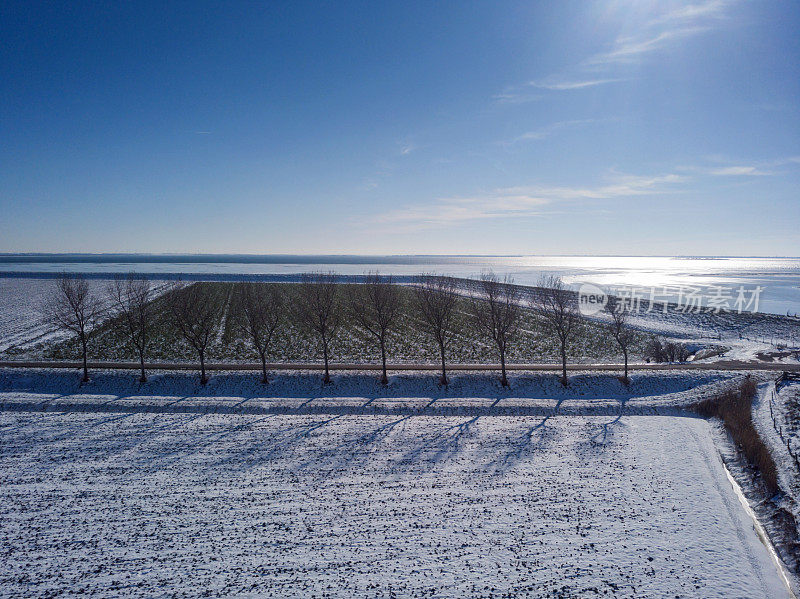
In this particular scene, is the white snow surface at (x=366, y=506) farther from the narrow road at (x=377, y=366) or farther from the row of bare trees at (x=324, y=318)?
the row of bare trees at (x=324, y=318)

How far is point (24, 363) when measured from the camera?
33688 millimetres

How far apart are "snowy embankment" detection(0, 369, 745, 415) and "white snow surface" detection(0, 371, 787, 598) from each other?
76 centimetres

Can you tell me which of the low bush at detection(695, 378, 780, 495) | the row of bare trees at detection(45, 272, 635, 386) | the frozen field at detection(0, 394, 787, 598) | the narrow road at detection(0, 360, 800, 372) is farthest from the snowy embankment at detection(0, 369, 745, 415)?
the frozen field at detection(0, 394, 787, 598)

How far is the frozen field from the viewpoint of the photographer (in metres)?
13.7

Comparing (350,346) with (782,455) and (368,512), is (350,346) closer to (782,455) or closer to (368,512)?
(368,512)

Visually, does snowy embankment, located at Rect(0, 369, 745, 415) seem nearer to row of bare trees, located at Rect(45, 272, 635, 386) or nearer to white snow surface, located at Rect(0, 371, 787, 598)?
white snow surface, located at Rect(0, 371, 787, 598)

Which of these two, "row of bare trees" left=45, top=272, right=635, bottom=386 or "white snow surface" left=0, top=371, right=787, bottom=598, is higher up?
"row of bare trees" left=45, top=272, right=635, bottom=386

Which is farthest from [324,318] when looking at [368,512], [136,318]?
[136,318]

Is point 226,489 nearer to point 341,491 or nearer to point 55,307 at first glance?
point 341,491

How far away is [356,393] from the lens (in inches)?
1218

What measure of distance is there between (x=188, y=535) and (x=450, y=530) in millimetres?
10048

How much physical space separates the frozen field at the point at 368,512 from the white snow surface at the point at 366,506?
78 millimetres

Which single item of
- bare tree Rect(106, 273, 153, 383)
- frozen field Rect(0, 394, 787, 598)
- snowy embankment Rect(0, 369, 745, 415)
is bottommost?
frozen field Rect(0, 394, 787, 598)

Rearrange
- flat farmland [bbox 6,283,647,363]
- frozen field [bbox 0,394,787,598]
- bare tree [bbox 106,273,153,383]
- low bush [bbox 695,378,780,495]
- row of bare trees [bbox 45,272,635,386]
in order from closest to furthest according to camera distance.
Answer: frozen field [bbox 0,394,787,598] < low bush [bbox 695,378,780,495] < row of bare trees [bbox 45,272,635,386] < bare tree [bbox 106,273,153,383] < flat farmland [bbox 6,283,647,363]
